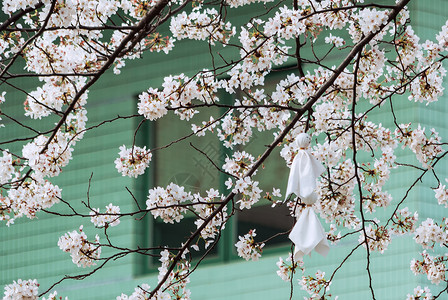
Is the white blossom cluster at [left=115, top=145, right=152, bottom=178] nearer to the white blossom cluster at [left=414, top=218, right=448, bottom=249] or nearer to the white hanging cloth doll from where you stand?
the white hanging cloth doll

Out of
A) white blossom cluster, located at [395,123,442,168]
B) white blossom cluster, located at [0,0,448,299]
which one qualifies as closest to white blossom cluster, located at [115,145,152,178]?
white blossom cluster, located at [0,0,448,299]

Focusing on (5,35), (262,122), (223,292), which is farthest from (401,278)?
(5,35)

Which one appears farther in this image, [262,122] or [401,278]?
[401,278]

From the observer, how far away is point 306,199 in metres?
5.50

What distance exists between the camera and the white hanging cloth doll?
5.45 m

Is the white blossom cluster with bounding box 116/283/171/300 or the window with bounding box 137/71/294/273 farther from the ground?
the window with bounding box 137/71/294/273

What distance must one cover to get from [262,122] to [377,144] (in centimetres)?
83

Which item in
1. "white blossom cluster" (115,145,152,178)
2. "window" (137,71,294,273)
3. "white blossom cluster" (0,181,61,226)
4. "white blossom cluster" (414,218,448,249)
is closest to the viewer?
"white blossom cluster" (115,145,152,178)

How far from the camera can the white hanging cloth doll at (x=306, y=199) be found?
5.45 meters

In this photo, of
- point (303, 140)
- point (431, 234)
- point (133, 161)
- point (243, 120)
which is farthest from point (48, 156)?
point (431, 234)

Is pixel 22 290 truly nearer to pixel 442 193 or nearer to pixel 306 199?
pixel 306 199

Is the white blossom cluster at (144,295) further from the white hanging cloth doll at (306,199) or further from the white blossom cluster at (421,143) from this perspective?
the white blossom cluster at (421,143)

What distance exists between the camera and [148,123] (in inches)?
402

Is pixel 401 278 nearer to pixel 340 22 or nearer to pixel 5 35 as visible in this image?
pixel 340 22
